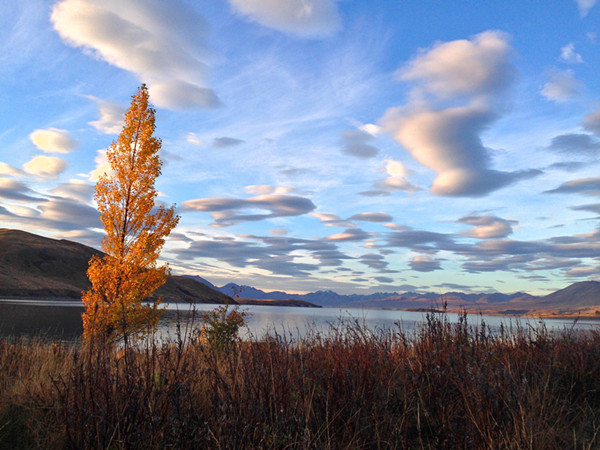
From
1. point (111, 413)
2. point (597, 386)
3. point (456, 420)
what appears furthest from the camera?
point (597, 386)

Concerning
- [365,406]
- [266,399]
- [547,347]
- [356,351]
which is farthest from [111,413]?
[547,347]

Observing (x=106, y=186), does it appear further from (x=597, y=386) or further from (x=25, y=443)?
(x=597, y=386)

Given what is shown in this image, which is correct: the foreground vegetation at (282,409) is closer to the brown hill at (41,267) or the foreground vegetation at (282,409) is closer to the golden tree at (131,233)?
the golden tree at (131,233)

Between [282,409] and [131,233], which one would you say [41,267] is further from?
[282,409]

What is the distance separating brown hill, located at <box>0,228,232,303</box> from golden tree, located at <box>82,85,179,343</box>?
111m

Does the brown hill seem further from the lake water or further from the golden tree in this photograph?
the golden tree

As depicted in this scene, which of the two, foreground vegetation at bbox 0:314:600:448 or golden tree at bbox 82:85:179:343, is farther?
golden tree at bbox 82:85:179:343

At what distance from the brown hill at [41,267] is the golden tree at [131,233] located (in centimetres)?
11126

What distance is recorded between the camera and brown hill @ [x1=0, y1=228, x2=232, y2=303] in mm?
112562

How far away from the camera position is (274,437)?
3365mm

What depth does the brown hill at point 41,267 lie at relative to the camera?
112562 mm

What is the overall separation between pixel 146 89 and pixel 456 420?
1465cm

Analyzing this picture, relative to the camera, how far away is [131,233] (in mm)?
13453

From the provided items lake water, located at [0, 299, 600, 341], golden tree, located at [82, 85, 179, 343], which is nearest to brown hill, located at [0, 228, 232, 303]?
lake water, located at [0, 299, 600, 341]
